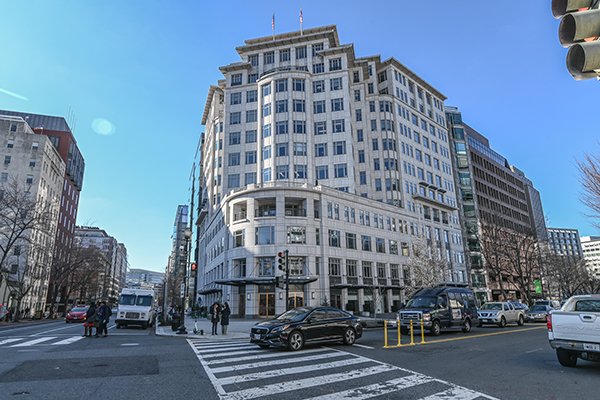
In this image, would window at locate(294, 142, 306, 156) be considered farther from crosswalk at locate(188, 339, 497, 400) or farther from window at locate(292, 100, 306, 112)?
crosswalk at locate(188, 339, 497, 400)

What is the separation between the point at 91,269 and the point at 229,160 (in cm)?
4055

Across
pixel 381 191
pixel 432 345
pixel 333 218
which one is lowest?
pixel 432 345

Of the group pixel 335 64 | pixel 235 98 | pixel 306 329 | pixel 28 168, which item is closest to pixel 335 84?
pixel 335 64

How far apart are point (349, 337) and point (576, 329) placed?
25.8ft

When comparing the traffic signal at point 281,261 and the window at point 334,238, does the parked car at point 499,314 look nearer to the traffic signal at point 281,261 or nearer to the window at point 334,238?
the traffic signal at point 281,261

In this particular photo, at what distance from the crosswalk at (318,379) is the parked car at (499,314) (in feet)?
58.3

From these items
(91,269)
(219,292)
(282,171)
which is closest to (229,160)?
(282,171)

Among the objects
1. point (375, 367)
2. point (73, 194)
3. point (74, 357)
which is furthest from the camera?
point (73, 194)

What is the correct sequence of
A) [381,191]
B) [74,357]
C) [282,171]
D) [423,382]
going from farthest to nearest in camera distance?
1. [381,191]
2. [282,171]
3. [74,357]
4. [423,382]

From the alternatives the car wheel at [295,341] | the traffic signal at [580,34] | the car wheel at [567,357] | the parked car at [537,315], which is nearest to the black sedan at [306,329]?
the car wheel at [295,341]

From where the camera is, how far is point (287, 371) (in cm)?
945

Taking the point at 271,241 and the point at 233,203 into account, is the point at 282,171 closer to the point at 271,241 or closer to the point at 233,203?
the point at 233,203

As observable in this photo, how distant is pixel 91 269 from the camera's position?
7506 cm

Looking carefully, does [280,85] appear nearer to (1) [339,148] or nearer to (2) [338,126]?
(2) [338,126]
